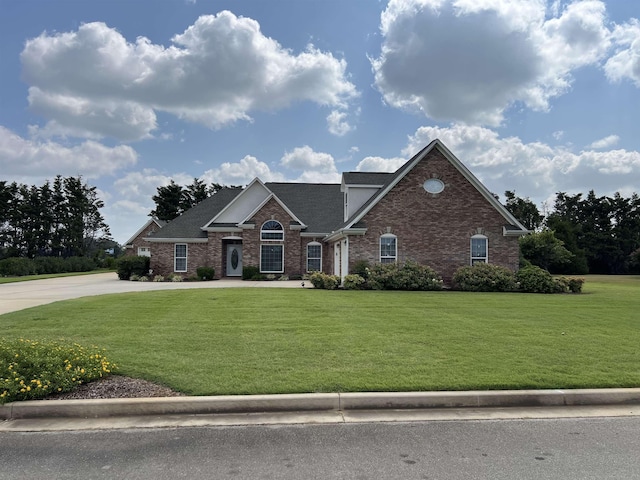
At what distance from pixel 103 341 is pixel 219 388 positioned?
3.92 metres

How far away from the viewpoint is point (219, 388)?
5.72 meters

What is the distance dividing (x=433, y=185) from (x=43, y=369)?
1968 cm

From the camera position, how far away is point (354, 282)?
20.5 meters

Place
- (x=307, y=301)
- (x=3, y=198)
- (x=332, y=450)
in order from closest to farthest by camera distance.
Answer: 1. (x=332, y=450)
2. (x=307, y=301)
3. (x=3, y=198)

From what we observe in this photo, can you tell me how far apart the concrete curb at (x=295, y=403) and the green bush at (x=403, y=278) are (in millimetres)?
14703

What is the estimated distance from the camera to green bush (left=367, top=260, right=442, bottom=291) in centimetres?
2044

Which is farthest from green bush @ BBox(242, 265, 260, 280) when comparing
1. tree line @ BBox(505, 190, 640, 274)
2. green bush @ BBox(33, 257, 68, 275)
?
tree line @ BBox(505, 190, 640, 274)

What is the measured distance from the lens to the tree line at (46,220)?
187 feet

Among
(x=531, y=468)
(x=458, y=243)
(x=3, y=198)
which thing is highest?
(x=3, y=198)

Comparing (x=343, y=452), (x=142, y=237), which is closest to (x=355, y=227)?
(x=343, y=452)

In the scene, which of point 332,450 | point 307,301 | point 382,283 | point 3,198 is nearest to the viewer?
point 332,450

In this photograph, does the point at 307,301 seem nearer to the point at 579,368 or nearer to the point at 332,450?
the point at 579,368

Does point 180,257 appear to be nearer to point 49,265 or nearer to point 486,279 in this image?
point 486,279

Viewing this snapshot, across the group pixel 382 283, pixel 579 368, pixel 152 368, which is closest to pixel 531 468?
pixel 579 368
